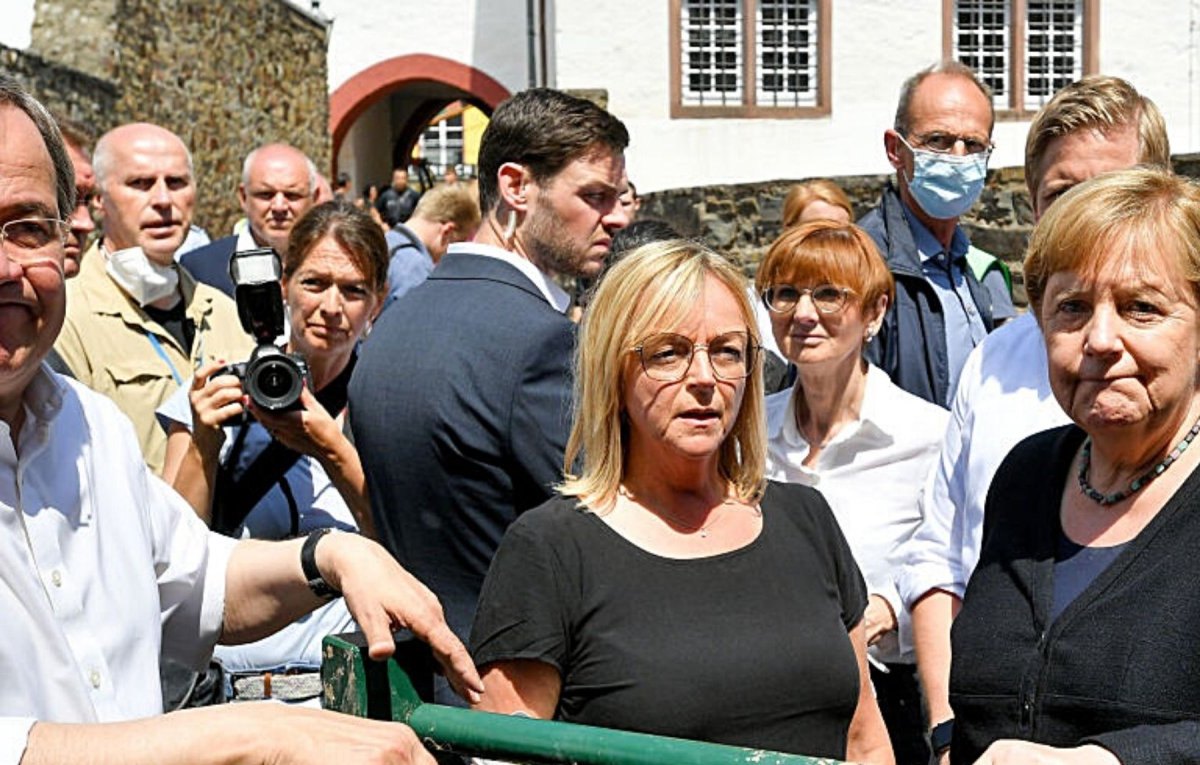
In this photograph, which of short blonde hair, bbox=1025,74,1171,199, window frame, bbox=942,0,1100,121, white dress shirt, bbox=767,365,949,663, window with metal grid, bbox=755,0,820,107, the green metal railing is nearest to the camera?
the green metal railing

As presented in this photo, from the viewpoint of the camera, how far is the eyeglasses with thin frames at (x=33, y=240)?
2205 mm

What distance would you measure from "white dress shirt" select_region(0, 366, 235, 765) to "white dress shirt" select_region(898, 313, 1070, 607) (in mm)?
1463

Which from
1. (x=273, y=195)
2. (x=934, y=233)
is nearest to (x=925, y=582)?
(x=934, y=233)

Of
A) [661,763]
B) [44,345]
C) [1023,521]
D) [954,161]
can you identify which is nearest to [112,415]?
[44,345]

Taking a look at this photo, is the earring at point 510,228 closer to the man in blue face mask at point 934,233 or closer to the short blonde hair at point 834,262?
the short blonde hair at point 834,262

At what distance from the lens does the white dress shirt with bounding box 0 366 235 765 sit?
6.93 ft

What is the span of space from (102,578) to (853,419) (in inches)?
94.6

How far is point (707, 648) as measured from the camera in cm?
266

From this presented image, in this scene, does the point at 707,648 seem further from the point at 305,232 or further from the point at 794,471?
the point at 305,232

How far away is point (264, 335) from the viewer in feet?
12.5

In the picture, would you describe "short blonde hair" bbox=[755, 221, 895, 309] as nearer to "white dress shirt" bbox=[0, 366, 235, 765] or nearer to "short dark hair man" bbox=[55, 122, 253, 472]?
"short dark hair man" bbox=[55, 122, 253, 472]

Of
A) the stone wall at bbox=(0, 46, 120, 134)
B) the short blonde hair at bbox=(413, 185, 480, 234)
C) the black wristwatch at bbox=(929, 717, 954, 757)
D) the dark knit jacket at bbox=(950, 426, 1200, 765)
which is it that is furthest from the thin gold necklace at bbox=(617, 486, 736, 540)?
the stone wall at bbox=(0, 46, 120, 134)

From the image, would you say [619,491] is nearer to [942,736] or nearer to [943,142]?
[942,736]

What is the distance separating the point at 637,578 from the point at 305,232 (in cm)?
231
